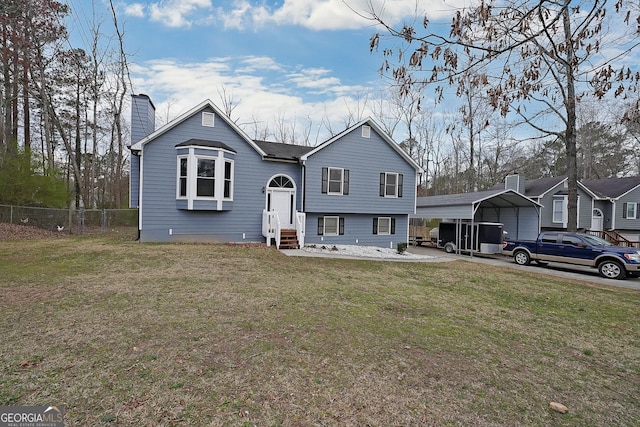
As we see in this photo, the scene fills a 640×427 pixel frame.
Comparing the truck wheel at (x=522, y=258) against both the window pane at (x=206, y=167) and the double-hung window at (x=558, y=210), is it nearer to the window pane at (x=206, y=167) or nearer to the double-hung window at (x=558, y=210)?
the double-hung window at (x=558, y=210)

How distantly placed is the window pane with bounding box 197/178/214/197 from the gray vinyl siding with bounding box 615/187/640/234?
29.8 metres

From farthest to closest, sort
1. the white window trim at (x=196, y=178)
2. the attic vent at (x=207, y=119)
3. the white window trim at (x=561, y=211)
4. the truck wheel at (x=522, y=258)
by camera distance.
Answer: the white window trim at (x=561, y=211) < the truck wheel at (x=522, y=258) < the attic vent at (x=207, y=119) < the white window trim at (x=196, y=178)

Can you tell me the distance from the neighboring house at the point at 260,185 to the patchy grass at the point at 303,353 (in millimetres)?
6060

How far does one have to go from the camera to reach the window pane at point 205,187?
43.1 ft

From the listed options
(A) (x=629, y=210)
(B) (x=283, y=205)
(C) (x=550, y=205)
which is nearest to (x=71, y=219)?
(B) (x=283, y=205)

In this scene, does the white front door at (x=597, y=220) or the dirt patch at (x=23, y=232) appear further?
the white front door at (x=597, y=220)

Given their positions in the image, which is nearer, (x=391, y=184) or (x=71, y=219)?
(x=391, y=184)

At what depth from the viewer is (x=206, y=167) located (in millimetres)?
13164

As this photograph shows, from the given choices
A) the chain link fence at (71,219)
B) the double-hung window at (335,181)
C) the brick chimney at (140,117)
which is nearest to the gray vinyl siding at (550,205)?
the double-hung window at (335,181)

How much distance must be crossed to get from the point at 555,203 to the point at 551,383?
25.1 meters

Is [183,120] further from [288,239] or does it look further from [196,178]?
[288,239]

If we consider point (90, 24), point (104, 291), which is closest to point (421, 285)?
point (104, 291)

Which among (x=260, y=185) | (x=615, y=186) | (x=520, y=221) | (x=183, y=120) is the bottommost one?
(x=520, y=221)

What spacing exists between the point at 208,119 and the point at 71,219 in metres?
11.3
